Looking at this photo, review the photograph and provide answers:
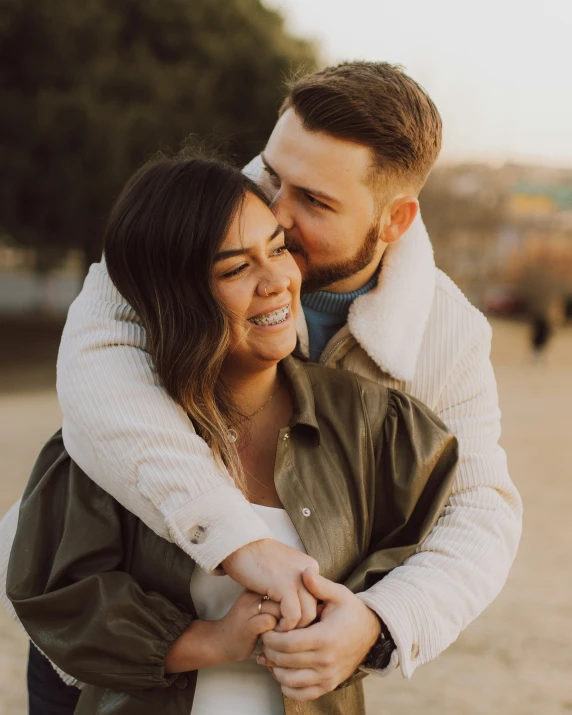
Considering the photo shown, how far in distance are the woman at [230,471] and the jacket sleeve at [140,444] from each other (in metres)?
0.05

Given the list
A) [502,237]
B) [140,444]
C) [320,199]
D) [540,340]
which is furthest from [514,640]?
[502,237]

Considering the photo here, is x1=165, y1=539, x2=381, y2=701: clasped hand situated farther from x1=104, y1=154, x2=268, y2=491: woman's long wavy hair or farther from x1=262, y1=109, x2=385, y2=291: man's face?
x1=262, y1=109, x2=385, y2=291: man's face

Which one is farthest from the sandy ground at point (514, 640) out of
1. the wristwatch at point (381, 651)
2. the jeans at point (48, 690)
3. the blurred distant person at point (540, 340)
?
the blurred distant person at point (540, 340)

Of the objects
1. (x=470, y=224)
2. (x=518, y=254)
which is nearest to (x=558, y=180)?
(x=518, y=254)

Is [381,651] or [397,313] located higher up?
[397,313]

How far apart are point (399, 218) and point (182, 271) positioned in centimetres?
86

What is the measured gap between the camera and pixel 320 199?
2.39 meters

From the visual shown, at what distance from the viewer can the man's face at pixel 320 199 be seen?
2365 millimetres

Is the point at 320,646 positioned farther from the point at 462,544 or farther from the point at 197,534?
the point at 462,544

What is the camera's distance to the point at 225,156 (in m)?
2.45

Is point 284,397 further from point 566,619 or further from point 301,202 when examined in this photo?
point 566,619

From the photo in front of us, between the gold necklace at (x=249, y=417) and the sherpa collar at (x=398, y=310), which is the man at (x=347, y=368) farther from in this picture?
the gold necklace at (x=249, y=417)

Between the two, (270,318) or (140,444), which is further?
(270,318)

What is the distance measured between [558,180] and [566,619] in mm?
77630
